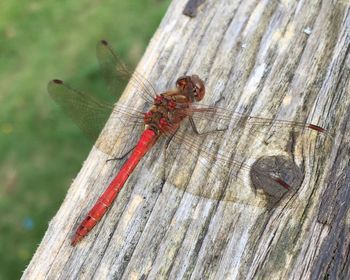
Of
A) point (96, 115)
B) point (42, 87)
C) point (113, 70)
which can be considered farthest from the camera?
point (42, 87)

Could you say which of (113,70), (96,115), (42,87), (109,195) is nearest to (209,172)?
(109,195)

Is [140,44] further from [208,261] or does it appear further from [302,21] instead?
[208,261]

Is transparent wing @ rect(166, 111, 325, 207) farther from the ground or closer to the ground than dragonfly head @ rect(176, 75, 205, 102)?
closer to the ground

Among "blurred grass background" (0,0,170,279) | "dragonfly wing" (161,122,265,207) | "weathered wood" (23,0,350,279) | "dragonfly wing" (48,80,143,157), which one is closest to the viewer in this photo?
"weathered wood" (23,0,350,279)

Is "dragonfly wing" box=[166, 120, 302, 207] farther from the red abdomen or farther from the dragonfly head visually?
the dragonfly head

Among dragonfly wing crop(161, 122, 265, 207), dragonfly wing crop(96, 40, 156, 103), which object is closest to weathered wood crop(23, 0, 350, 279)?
dragonfly wing crop(161, 122, 265, 207)

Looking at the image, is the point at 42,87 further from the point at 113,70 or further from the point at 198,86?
the point at 198,86

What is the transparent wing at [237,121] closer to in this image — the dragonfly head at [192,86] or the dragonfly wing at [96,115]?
the dragonfly head at [192,86]
